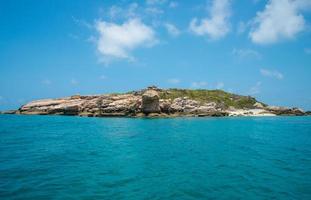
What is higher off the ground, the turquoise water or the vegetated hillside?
the vegetated hillside

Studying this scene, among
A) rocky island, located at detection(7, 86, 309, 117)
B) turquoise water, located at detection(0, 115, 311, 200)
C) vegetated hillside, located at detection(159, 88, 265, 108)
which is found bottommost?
turquoise water, located at detection(0, 115, 311, 200)

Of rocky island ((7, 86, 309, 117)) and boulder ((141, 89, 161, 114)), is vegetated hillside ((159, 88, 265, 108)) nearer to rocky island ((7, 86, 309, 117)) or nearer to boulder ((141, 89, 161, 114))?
rocky island ((7, 86, 309, 117))

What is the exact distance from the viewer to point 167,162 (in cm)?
2692

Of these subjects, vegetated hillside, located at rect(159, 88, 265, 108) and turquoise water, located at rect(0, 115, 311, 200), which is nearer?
turquoise water, located at rect(0, 115, 311, 200)

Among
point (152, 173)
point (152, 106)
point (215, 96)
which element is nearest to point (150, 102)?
point (152, 106)

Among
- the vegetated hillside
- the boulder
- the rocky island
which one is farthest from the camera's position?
the vegetated hillside

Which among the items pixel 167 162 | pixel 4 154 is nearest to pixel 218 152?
pixel 167 162

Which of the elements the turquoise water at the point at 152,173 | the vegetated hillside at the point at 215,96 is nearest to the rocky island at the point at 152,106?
the vegetated hillside at the point at 215,96


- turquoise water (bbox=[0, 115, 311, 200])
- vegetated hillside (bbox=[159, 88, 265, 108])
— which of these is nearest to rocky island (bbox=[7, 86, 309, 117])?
vegetated hillside (bbox=[159, 88, 265, 108])

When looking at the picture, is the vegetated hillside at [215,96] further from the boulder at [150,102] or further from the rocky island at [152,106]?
the boulder at [150,102]

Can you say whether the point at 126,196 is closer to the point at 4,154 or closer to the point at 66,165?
the point at 66,165

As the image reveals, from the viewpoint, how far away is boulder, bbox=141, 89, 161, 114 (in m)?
107

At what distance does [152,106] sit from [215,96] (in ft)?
219

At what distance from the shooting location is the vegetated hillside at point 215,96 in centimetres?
15875
